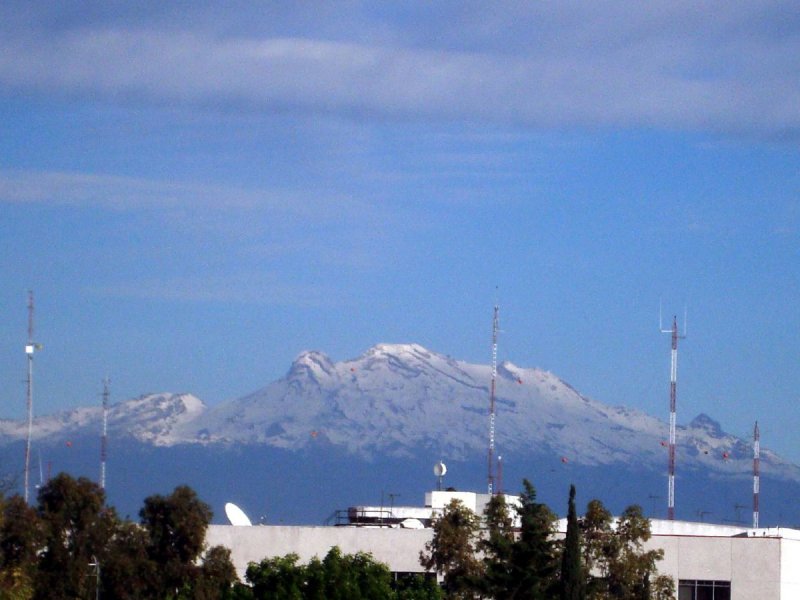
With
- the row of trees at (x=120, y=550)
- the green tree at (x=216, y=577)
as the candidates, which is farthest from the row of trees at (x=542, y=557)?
the row of trees at (x=120, y=550)

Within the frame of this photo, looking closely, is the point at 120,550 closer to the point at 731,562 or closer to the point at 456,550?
the point at 456,550

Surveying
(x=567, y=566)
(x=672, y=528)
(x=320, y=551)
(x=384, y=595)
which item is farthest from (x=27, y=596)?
(x=672, y=528)

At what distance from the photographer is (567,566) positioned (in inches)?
2175

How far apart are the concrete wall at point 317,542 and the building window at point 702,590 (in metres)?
11.6

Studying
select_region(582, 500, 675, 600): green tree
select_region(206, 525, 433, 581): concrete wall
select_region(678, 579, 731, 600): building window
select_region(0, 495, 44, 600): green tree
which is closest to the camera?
select_region(0, 495, 44, 600): green tree

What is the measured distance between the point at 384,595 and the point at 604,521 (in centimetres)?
971

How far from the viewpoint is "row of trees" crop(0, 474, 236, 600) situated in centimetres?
6322

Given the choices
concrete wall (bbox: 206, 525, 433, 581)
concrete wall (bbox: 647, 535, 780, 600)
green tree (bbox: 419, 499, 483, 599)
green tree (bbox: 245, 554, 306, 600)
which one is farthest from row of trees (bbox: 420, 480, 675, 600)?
concrete wall (bbox: 206, 525, 433, 581)

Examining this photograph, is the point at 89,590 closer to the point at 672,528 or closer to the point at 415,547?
the point at 415,547

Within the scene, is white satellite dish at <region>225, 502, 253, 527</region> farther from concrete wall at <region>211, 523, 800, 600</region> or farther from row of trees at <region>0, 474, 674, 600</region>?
row of trees at <region>0, 474, 674, 600</region>

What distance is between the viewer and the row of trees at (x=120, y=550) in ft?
207

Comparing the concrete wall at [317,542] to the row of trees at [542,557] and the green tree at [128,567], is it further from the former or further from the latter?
the row of trees at [542,557]

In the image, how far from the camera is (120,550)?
210 feet

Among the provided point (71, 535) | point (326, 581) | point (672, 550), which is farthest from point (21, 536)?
point (672, 550)
